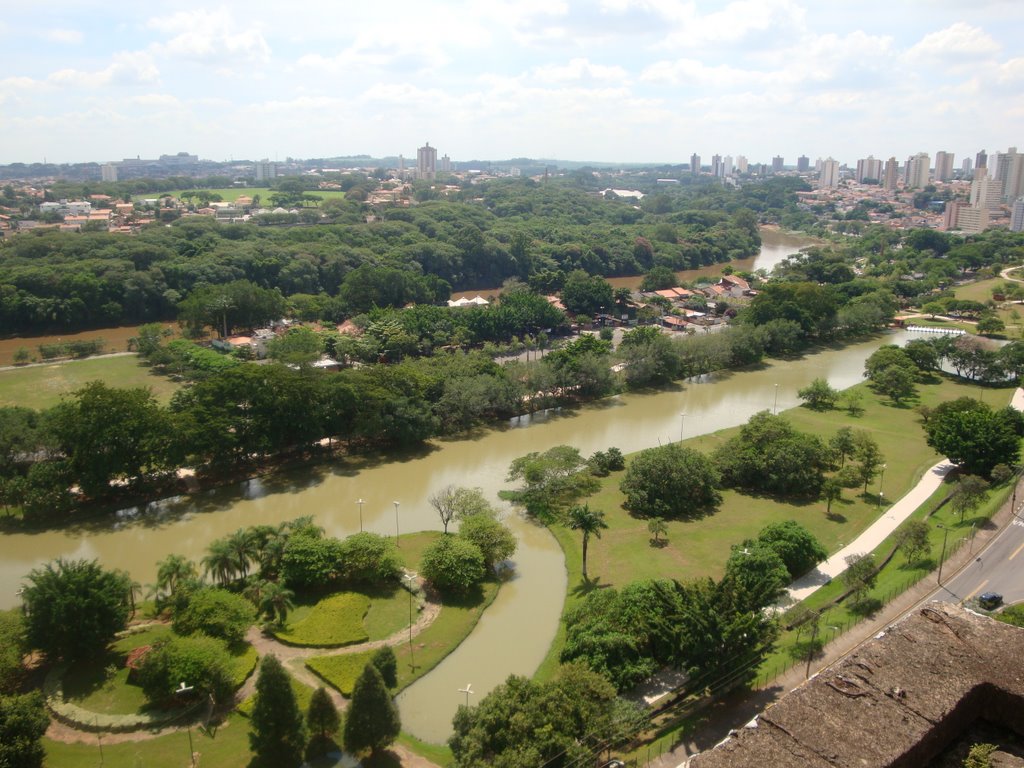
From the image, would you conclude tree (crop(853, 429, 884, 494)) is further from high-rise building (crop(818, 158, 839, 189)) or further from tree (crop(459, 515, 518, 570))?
high-rise building (crop(818, 158, 839, 189))

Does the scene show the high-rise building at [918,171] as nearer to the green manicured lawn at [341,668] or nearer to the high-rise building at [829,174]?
the high-rise building at [829,174]

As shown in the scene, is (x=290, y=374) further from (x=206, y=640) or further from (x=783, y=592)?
(x=783, y=592)

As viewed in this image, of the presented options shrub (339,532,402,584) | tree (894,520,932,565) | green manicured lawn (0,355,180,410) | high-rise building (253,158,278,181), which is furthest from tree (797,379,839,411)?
high-rise building (253,158,278,181)

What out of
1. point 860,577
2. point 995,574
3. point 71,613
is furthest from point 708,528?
point 71,613

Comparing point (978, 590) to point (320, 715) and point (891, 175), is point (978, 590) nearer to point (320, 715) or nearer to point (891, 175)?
A: point (320, 715)

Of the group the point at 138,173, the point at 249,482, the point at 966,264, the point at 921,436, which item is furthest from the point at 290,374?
the point at 138,173
